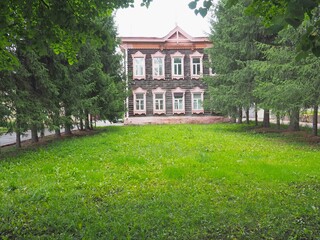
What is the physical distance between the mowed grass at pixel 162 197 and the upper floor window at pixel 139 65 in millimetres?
20164

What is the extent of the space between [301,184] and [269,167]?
4.36 ft

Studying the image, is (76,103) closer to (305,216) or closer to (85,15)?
(85,15)

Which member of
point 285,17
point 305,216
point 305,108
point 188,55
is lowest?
point 305,216

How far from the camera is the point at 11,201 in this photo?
16.3 feet

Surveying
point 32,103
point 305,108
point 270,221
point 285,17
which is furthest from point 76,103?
point 285,17

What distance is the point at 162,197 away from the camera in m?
5.03

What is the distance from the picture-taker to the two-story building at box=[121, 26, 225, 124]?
28.2 meters

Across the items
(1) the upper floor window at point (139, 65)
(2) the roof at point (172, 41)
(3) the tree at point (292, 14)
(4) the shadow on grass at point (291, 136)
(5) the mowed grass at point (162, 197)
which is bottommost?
(5) the mowed grass at point (162, 197)

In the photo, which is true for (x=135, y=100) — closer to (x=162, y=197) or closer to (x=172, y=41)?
(x=172, y=41)

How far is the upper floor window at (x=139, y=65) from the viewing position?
28219 mm

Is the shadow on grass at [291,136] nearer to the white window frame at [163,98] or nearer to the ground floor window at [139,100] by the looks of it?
the white window frame at [163,98]

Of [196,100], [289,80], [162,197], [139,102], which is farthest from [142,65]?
[162,197]

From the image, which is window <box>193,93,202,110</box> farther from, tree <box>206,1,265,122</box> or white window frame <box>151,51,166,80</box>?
tree <box>206,1,265,122</box>

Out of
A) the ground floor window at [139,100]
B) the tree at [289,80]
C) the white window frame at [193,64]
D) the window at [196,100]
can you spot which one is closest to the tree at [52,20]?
the tree at [289,80]
